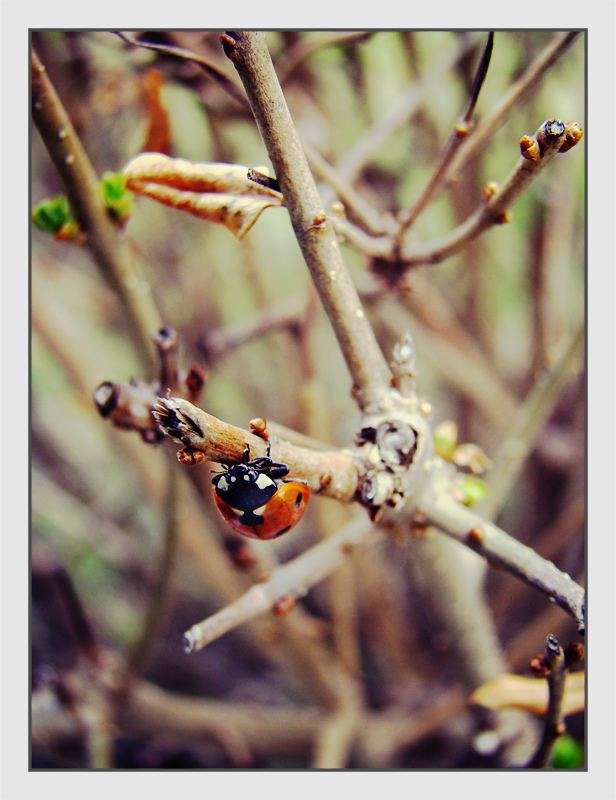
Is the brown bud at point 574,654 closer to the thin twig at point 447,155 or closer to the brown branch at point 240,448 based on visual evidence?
the brown branch at point 240,448

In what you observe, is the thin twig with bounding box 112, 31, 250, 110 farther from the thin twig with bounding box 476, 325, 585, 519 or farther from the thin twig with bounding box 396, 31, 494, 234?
the thin twig with bounding box 476, 325, 585, 519

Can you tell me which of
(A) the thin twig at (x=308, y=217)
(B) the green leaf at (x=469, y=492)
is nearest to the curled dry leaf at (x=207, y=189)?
(A) the thin twig at (x=308, y=217)

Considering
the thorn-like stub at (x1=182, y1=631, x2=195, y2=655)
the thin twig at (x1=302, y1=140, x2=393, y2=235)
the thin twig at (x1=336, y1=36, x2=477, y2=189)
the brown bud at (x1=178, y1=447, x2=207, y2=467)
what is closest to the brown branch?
the brown bud at (x1=178, y1=447, x2=207, y2=467)

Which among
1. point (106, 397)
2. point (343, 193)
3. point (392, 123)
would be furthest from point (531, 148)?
point (392, 123)

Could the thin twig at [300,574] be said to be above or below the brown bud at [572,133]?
below

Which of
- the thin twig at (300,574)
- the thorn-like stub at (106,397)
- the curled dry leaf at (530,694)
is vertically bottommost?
the curled dry leaf at (530,694)

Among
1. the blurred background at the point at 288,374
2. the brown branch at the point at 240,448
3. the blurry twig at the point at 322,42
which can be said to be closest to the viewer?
the brown branch at the point at 240,448
